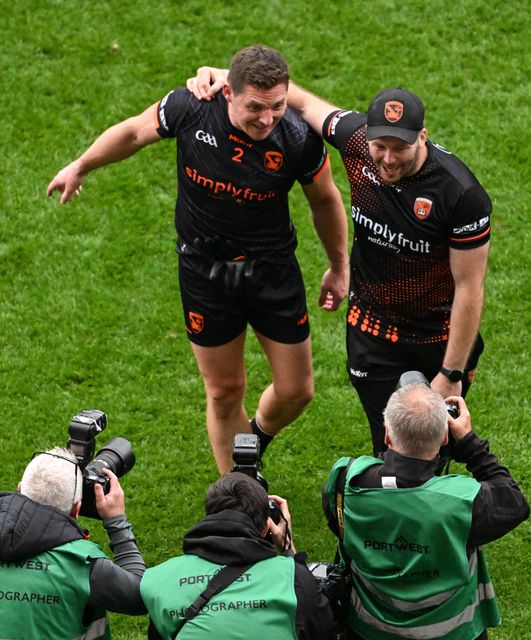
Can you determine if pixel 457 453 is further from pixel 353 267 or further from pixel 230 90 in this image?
pixel 230 90

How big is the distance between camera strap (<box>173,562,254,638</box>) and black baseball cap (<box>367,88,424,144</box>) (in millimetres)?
2036

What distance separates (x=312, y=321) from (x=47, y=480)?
11.6 feet

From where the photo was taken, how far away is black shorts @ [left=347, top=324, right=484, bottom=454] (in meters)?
5.77

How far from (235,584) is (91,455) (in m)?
1.12

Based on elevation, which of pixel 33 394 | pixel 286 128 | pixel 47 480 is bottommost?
pixel 33 394

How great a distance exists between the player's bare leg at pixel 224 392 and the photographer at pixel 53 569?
5.73 ft

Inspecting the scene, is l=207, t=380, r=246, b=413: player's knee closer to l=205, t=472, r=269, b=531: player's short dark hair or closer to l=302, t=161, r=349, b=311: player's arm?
l=302, t=161, r=349, b=311: player's arm

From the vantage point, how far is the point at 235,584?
4.12 m

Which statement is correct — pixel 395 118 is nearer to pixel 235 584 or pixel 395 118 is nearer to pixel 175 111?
pixel 175 111

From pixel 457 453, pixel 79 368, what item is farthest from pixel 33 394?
pixel 457 453

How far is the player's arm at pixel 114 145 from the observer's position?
5.95m

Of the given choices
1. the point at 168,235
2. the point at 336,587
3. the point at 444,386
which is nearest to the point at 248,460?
the point at 336,587

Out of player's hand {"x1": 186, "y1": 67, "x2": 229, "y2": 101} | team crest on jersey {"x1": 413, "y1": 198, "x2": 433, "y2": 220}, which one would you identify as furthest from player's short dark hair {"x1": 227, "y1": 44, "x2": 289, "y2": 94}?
team crest on jersey {"x1": 413, "y1": 198, "x2": 433, "y2": 220}

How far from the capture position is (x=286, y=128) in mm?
5738
